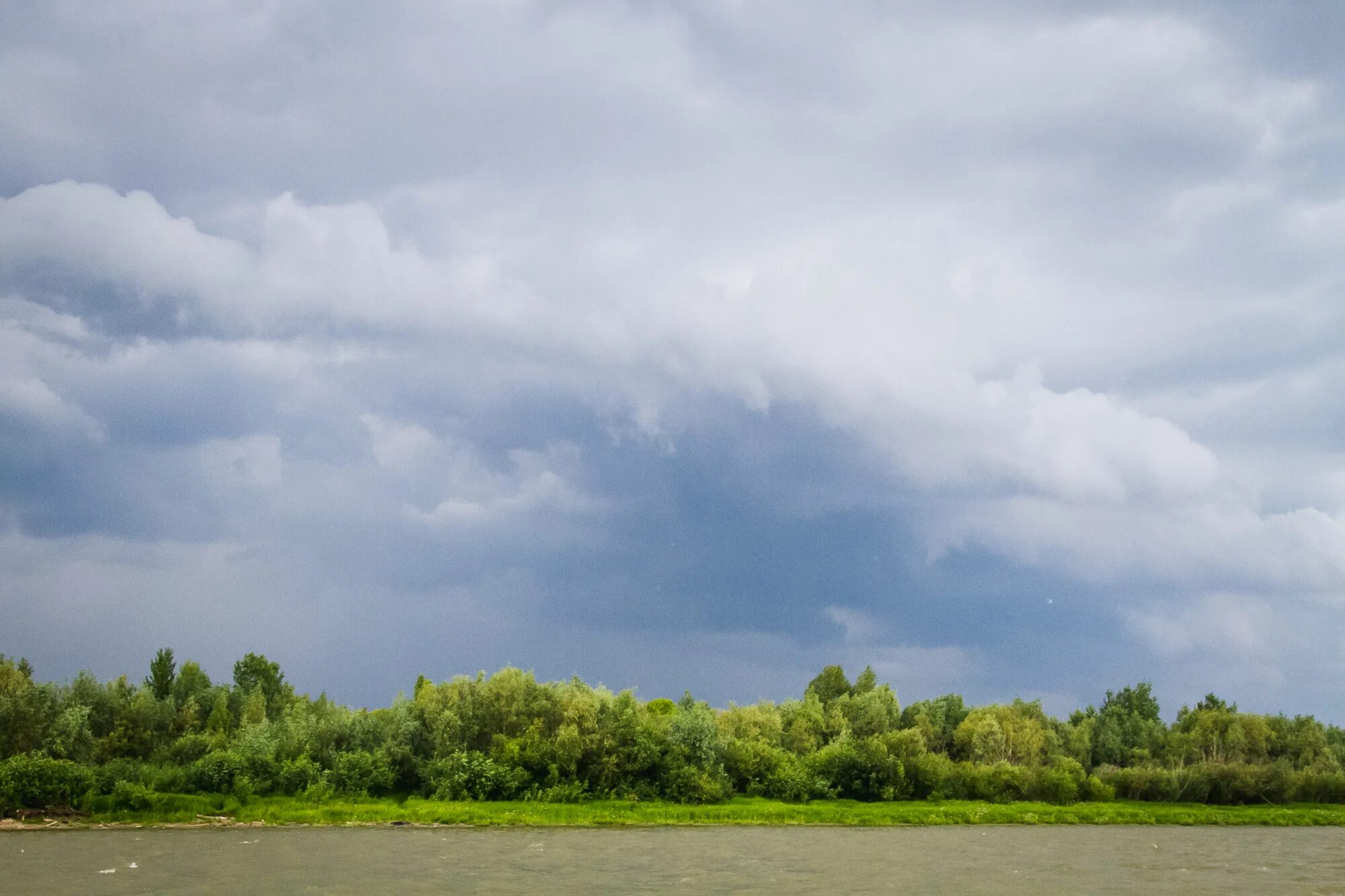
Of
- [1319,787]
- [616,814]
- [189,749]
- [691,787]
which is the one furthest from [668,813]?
[1319,787]

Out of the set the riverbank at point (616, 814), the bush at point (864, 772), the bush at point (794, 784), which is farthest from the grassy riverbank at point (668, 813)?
the bush at point (864, 772)

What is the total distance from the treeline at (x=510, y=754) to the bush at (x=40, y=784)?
86 mm

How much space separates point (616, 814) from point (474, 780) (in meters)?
10.3

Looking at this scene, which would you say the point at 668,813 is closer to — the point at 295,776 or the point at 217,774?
the point at 295,776

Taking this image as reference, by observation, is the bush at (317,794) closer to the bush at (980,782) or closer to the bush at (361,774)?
the bush at (361,774)

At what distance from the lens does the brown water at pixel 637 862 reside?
39031 millimetres

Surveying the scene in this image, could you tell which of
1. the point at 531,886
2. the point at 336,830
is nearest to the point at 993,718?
the point at 336,830

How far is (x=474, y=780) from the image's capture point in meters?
70.1

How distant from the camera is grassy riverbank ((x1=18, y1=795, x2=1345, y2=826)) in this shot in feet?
202

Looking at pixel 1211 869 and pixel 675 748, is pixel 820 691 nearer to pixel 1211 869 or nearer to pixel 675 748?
pixel 675 748

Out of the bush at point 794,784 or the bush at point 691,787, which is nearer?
the bush at point 691,787

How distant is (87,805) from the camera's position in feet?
195

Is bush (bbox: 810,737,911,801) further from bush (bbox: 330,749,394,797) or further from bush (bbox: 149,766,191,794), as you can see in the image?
bush (bbox: 149,766,191,794)

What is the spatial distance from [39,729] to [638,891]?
5508 cm
